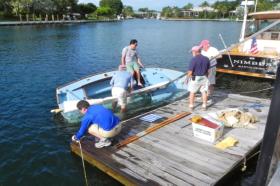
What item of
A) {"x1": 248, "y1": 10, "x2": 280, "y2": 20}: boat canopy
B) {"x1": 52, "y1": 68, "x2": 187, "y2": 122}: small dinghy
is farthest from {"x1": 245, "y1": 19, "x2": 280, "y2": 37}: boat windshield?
{"x1": 52, "y1": 68, "x2": 187, "y2": 122}: small dinghy

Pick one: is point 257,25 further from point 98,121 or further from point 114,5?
point 114,5

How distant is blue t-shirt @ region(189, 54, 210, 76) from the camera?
7895mm

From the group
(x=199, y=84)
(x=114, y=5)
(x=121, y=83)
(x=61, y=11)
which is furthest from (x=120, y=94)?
(x=114, y=5)

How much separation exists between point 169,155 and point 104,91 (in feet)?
18.8

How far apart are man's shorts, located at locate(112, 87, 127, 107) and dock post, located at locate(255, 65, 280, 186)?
6547 mm

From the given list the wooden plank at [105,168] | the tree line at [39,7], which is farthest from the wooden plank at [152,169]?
the tree line at [39,7]

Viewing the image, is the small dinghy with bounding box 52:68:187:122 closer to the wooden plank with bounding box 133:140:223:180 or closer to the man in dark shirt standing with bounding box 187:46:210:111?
the man in dark shirt standing with bounding box 187:46:210:111

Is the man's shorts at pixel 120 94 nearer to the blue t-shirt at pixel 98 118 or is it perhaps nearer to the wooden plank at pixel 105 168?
the wooden plank at pixel 105 168

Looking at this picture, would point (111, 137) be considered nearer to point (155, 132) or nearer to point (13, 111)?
point (155, 132)

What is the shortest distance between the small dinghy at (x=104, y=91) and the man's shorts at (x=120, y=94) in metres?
0.20

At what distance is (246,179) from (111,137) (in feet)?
10.9

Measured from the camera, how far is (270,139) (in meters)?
2.58

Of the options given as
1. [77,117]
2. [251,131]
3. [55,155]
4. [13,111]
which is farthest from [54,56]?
[251,131]

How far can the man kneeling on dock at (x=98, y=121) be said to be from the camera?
609 centimetres
